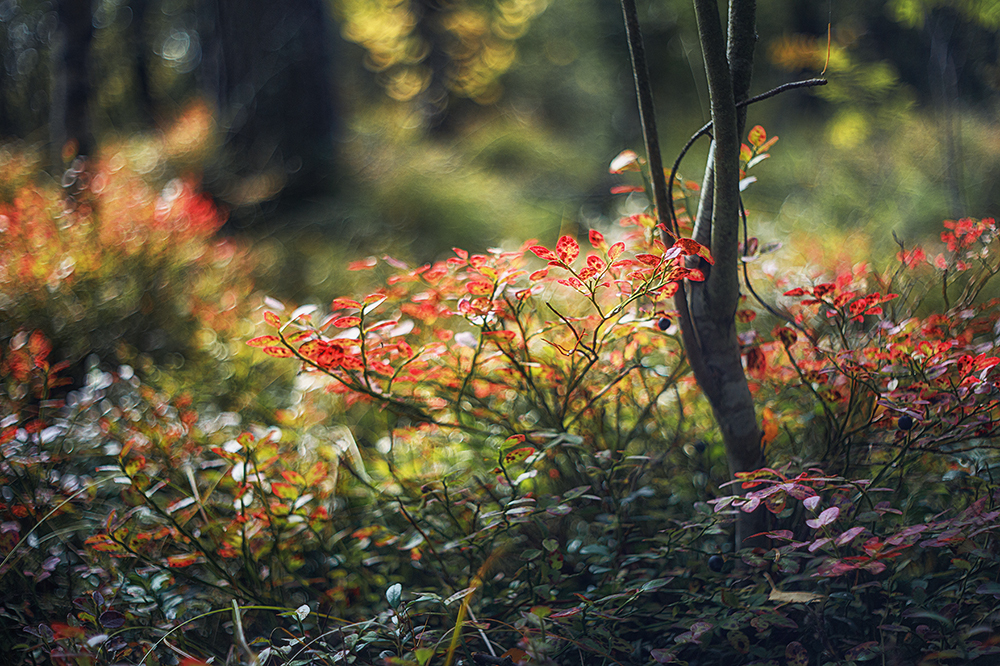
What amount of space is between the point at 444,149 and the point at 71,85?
348 cm

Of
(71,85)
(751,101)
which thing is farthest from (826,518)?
(71,85)

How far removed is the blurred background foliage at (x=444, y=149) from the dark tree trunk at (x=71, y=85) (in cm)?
1

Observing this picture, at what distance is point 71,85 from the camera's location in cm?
378

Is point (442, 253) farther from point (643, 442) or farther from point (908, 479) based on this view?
point (908, 479)

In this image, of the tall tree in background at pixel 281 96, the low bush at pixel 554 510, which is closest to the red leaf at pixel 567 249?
the low bush at pixel 554 510

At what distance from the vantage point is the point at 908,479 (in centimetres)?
120

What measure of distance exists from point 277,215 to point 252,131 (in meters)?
0.67

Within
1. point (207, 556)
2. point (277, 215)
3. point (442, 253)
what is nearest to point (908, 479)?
point (207, 556)

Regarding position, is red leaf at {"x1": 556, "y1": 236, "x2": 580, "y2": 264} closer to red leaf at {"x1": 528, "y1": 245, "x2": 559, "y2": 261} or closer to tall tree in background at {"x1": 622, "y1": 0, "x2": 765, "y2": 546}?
red leaf at {"x1": 528, "y1": 245, "x2": 559, "y2": 261}

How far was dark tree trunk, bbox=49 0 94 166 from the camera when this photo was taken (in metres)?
3.74

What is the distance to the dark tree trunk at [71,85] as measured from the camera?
3.74 metres

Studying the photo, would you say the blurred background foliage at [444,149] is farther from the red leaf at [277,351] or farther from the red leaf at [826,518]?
the red leaf at [826,518]

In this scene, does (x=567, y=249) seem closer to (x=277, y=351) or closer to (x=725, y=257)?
(x=725, y=257)

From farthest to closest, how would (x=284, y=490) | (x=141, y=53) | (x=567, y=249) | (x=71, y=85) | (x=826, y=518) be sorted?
(x=141, y=53), (x=71, y=85), (x=284, y=490), (x=567, y=249), (x=826, y=518)
